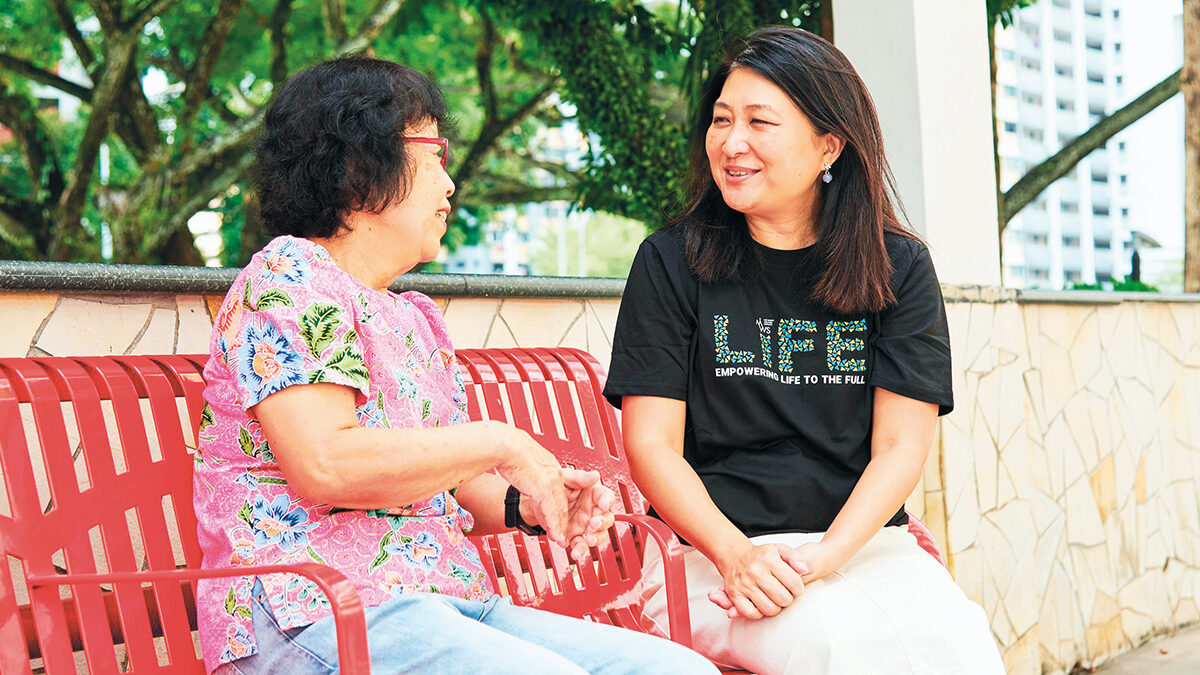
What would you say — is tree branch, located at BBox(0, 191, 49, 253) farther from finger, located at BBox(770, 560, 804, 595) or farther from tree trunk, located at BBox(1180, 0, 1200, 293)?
finger, located at BBox(770, 560, 804, 595)

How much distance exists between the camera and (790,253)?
8.23 feet


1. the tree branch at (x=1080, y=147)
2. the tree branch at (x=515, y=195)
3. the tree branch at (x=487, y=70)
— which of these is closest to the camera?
the tree branch at (x=1080, y=147)

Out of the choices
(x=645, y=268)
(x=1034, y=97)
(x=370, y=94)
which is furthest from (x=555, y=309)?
(x=1034, y=97)

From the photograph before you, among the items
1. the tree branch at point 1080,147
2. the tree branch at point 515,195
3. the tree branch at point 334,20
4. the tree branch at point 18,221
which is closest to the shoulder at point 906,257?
the tree branch at point 1080,147

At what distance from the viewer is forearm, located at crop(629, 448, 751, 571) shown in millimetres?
2262

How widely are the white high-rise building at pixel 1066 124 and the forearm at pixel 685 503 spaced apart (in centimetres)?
688

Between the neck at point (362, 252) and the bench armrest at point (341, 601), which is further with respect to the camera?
the neck at point (362, 252)

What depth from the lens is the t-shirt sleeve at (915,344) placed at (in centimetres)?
240

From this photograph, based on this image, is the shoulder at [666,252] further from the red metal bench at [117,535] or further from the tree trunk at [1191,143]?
the tree trunk at [1191,143]

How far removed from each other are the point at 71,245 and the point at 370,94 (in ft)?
30.7

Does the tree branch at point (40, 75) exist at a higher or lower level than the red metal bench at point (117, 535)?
higher

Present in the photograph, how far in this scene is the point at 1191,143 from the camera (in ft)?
24.2

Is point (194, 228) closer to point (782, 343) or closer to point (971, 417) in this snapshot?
point (971, 417)

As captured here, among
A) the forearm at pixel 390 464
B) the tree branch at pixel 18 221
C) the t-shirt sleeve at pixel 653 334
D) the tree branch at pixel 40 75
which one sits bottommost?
the forearm at pixel 390 464
